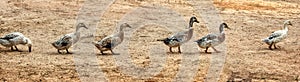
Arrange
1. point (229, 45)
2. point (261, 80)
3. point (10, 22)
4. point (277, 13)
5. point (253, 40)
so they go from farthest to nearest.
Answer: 1. point (277, 13)
2. point (10, 22)
3. point (253, 40)
4. point (229, 45)
5. point (261, 80)

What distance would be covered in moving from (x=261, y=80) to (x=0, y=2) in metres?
15.5

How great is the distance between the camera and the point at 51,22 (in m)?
22.3

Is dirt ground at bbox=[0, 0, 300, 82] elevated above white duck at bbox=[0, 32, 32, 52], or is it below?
below

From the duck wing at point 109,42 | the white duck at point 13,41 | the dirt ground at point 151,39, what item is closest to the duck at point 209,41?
the dirt ground at point 151,39

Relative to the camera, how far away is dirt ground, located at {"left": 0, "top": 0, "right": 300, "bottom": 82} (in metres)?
14.0

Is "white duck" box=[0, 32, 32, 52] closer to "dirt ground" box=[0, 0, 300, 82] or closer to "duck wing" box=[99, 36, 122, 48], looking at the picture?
"dirt ground" box=[0, 0, 300, 82]

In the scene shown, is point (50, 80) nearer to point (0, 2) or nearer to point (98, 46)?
point (98, 46)

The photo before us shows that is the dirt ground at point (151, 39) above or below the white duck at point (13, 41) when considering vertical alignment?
below

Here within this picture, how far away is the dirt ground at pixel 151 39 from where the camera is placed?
14.0 metres

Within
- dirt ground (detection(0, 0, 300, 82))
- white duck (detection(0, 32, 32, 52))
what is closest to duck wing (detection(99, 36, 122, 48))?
dirt ground (detection(0, 0, 300, 82))

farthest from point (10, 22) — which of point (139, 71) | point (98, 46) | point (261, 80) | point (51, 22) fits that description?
point (261, 80)

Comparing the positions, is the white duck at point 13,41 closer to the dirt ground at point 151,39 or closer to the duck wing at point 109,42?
the dirt ground at point 151,39

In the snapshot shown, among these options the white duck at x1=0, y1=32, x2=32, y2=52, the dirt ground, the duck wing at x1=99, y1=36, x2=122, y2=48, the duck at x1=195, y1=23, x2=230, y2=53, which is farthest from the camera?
the white duck at x1=0, y1=32, x2=32, y2=52

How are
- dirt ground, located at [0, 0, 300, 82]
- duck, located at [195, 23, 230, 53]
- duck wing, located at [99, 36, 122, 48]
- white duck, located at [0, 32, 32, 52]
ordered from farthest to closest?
white duck, located at [0, 32, 32, 52]
duck, located at [195, 23, 230, 53]
duck wing, located at [99, 36, 122, 48]
dirt ground, located at [0, 0, 300, 82]
